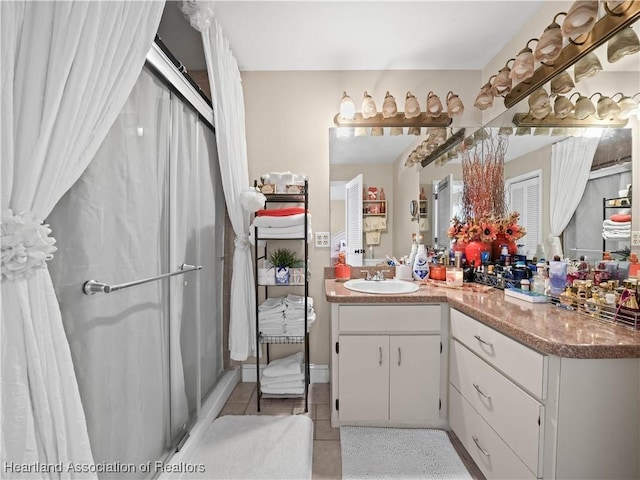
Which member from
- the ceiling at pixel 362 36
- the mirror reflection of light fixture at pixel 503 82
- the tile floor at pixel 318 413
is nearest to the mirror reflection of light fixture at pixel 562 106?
the ceiling at pixel 362 36

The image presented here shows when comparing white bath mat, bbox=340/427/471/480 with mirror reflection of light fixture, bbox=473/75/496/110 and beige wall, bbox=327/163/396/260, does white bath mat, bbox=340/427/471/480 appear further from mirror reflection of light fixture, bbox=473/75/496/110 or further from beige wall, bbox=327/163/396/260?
mirror reflection of light fixture, bbox=473/75/496/110

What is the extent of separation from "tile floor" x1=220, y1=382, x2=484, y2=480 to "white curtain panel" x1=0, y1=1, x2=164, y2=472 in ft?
3.71

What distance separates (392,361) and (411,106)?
5.74ft

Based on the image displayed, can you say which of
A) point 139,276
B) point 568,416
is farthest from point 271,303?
point 568,416

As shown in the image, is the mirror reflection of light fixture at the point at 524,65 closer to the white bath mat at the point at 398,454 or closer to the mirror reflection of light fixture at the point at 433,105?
the mirror reflection of light fixture at the point at 433,105

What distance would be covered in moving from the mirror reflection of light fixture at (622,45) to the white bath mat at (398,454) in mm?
2012

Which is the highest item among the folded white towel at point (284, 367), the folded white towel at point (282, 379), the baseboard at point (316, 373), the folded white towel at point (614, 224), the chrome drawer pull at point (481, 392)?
the folded white towel at point (614, 224)

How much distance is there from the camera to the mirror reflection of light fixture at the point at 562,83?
144 cm

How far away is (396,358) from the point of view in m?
1.65

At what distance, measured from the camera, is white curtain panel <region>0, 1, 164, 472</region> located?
63cm

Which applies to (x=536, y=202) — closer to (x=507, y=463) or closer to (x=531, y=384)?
(x=531, y=384)

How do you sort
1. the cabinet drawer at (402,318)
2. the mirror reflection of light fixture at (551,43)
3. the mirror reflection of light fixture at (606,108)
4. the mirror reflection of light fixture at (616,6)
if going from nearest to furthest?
1. the mirror reflection of light fixture at (616,6)
2. the mirror reflection of light fixture at (606,108)
3. the mirror reflection of light fixture at (551,43)
4. the cabinet drawer at (402,318)

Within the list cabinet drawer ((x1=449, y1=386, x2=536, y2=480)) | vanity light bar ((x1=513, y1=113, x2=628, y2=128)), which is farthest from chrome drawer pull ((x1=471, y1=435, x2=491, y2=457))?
vanity light bar ((x1=513, y1=113, x2=628, y2=128))

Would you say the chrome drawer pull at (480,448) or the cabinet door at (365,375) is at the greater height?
the cabinet door at (365,375)
